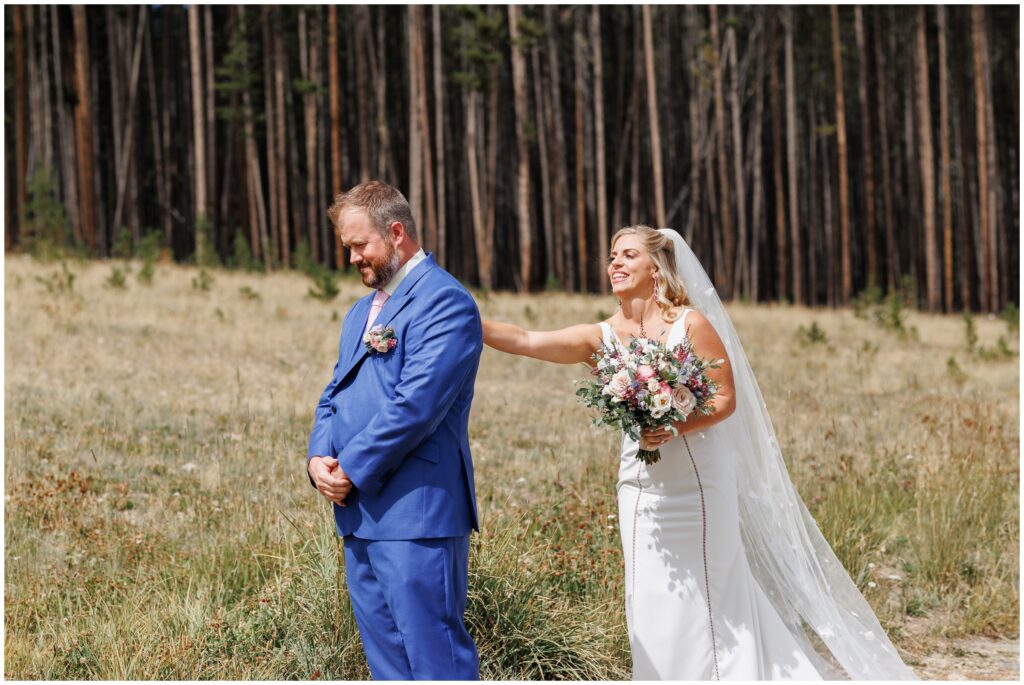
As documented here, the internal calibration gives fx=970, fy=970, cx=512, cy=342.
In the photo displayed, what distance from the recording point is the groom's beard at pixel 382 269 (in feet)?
12.0

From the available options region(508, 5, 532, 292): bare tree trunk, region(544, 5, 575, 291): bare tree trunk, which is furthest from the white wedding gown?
region(544, 5, 575, 291): bare tree trunk

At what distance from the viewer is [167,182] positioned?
34.8 m

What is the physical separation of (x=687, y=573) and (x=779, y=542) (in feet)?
2.34

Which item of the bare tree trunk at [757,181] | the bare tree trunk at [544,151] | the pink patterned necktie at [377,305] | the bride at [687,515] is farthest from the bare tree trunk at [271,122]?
the pink patterned necktie at [377,305]

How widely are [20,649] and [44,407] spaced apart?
4943 mm

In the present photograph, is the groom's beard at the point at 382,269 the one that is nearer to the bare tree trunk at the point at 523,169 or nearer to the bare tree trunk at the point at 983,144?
the bare tree trunk at the point at 523,169

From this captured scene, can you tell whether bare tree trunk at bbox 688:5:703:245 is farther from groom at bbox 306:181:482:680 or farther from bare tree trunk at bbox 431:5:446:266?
groom at bbox 306:181:482:680

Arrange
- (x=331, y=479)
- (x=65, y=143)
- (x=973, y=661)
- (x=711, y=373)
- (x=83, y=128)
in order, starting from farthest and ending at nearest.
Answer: (x=65, y=143) < (x=83, y=128) < (x=973, y=661) < (x=711, y=373) < (x=331, y=479)

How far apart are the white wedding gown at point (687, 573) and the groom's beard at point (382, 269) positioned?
1262mm

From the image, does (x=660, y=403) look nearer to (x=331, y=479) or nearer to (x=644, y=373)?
(x=644, y=373)

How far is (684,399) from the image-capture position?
12.7ft

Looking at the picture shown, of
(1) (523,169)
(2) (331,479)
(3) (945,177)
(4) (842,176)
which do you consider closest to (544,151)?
(1) (523,169)

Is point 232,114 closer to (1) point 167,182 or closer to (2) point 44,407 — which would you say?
(1) point 167,182

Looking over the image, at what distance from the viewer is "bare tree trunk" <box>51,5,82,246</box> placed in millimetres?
31547
